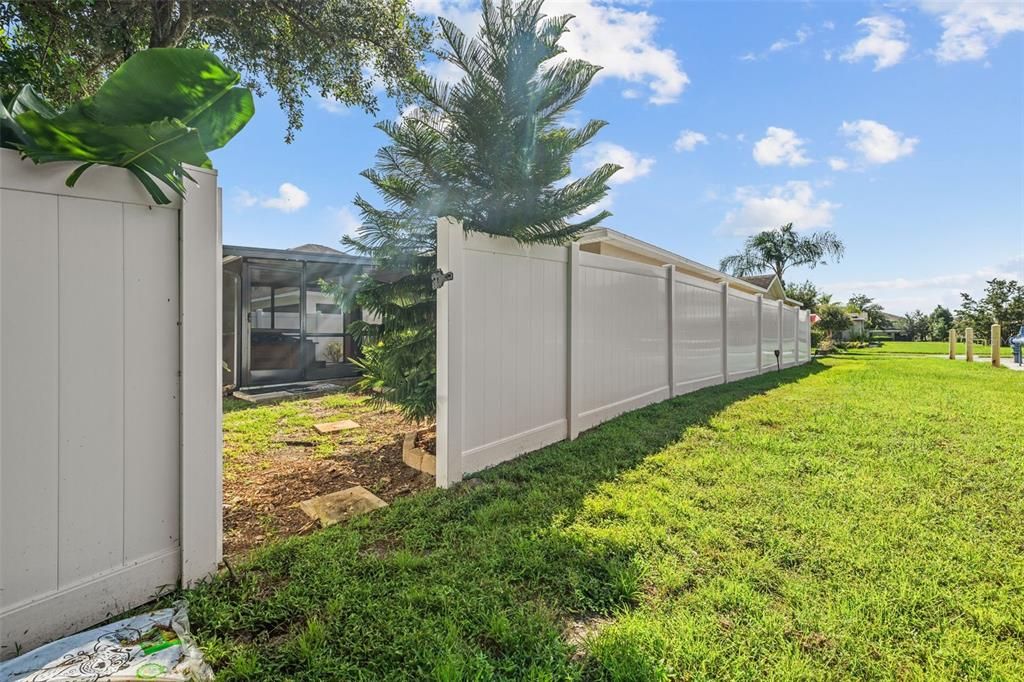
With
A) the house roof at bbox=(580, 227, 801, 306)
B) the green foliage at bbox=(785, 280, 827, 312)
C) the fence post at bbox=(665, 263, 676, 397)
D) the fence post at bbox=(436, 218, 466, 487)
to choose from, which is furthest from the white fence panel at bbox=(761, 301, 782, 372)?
the green foliage at bbox=(785, 280, 827, 312)

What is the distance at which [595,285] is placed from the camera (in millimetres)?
4801

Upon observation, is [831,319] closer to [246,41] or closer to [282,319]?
[282,319]

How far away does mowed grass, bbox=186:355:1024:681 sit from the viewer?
154 centimetres

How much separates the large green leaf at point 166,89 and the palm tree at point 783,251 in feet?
113

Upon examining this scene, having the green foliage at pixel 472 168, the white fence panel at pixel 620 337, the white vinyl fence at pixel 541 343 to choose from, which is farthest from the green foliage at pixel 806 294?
the green foliage at pixel 472 168

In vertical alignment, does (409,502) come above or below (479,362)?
below

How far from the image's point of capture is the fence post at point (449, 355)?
10.3 ft

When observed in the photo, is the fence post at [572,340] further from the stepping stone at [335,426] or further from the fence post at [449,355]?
the stepping stone at [335,426]

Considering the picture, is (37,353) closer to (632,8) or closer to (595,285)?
(595,285)

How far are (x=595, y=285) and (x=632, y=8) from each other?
3.44 m

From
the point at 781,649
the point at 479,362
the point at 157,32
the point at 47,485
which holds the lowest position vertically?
the point at 781,649

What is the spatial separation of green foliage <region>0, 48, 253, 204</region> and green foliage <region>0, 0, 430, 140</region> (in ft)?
10.3

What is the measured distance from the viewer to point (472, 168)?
3.56 m

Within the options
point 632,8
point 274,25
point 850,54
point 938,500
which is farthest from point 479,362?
point 850,54
